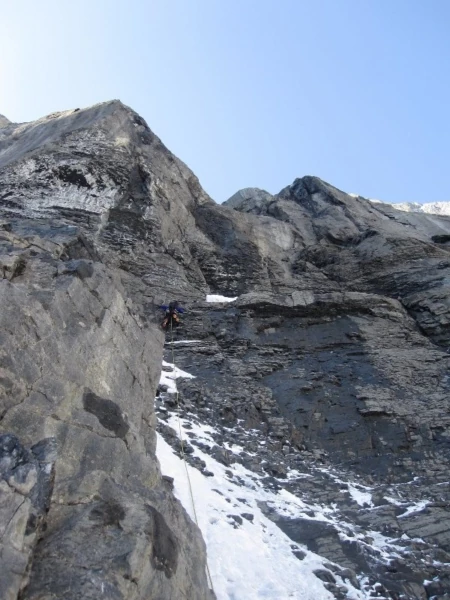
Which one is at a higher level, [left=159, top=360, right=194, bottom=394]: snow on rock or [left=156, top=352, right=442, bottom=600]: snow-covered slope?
[left=159, top=360, right=194, bottom=394]: snow on rock

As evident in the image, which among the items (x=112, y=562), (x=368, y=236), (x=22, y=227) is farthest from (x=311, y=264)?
(x=112, y=562)

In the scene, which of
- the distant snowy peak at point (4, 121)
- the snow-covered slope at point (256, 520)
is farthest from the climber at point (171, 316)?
the distant snowy peak at point (4, 121)

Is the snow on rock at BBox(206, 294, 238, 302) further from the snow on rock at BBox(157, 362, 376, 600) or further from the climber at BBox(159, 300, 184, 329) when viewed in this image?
the snow on rock at BBox(157, 362, 376, 600)

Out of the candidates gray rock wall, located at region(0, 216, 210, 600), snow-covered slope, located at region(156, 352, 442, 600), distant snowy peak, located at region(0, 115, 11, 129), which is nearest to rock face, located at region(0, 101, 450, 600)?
gray rock wall, located at region(0, 216, 210, 600)

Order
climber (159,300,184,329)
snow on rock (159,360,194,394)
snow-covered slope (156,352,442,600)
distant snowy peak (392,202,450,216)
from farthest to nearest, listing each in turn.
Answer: distant snowy peak (392,202,450,216) < climber (159,300,184,329) < snow on rock (159,360,194,394) < snow-covered slope (156,352,442,600)

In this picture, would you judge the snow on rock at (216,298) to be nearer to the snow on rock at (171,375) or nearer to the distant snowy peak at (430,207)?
the snow on rock at (171,375)

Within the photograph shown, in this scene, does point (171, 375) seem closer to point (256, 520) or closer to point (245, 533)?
point (256, 520)

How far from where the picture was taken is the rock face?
6.49 metres

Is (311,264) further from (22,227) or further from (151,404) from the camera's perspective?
(151,404)

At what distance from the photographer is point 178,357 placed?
61.7ft

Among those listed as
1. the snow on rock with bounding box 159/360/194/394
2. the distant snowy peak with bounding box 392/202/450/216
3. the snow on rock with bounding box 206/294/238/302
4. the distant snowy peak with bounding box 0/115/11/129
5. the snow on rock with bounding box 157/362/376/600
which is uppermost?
the distant snowy peak with bounding box 392/202/450/216

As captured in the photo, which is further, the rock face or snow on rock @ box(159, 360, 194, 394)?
snow on rock @ box(159, 360, 194, 394)

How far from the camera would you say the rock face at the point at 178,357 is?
6486mm

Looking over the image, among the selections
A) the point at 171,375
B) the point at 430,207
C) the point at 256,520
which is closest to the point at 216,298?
the point at 171,375
